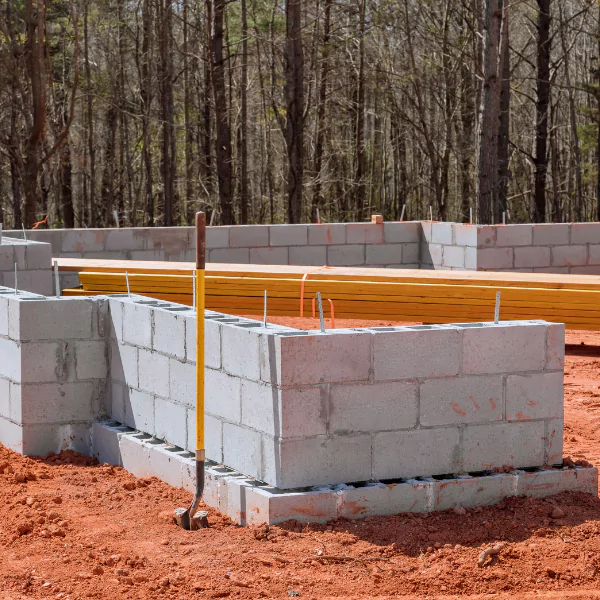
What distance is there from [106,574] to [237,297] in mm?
7348

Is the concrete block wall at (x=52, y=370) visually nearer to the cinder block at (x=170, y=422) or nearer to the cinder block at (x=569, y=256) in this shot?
the cinder block at (x=170, y=422)

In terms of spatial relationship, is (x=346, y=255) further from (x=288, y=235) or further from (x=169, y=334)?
(x=169, y=334)

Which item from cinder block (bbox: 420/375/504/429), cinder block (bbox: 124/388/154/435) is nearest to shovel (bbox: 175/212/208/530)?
cinder block (bbox: 124/388/154/435)

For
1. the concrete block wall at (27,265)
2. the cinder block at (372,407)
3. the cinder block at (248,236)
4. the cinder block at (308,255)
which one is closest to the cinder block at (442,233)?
the cinder block at (308,255)

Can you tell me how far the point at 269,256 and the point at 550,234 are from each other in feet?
14.3

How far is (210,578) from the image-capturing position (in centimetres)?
440

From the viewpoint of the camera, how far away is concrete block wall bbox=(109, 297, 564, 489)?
16.5 feet

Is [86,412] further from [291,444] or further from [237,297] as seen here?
[237,297]

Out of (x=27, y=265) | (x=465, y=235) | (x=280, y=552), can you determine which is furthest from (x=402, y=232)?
(x=280, y=552)

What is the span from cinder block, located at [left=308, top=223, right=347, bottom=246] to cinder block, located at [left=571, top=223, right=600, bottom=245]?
361 centimetres

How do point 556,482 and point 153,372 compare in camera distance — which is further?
point 153,372

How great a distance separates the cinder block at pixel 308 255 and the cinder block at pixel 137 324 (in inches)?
348

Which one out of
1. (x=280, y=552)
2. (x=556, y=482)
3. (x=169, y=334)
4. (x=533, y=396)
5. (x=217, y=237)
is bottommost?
(x=280, y=552)

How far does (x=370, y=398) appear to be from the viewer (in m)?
5.16
